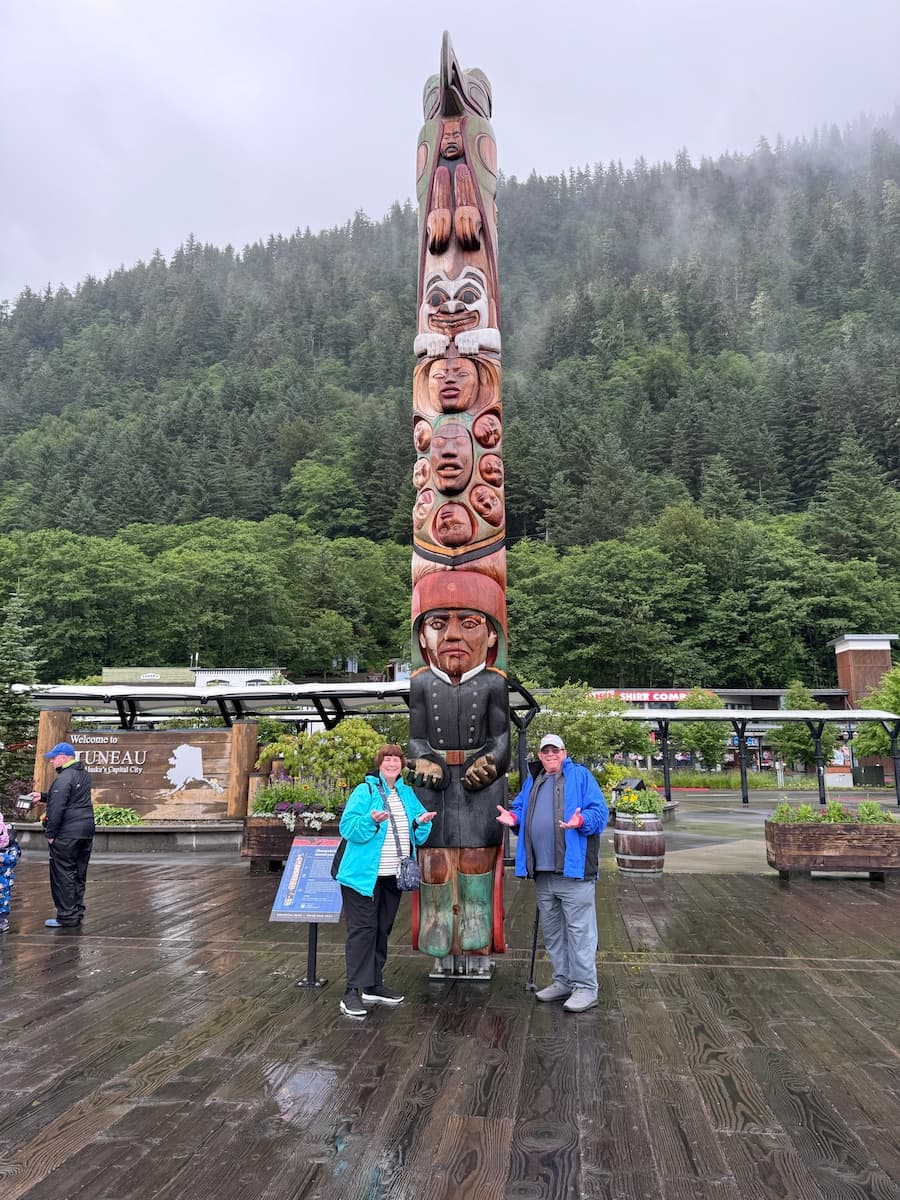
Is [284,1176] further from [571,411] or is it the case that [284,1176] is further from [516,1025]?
[571,411]

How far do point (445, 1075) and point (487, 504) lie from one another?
4.00 meters

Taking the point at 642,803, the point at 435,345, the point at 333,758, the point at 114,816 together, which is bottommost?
the point at 114,816

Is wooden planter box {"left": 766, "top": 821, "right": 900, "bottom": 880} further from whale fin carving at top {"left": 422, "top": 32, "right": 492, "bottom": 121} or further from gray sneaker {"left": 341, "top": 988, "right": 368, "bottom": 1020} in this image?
whale fin carving at top {"left": 422, "top": 32, "right": 492, "bottom": 121}

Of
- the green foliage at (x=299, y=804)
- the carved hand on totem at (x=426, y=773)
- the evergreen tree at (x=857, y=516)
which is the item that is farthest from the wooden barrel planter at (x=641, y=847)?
the evergreen tree at (x=857, y=516)

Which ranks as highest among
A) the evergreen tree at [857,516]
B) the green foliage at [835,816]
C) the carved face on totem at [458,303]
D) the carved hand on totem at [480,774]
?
the evergreen tree at [857,516]

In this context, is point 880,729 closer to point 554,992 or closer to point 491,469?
point 491,469

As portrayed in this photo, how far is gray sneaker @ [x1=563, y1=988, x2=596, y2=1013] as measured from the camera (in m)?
5.20

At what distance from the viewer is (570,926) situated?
5.45 meters

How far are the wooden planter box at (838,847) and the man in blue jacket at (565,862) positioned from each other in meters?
6.38

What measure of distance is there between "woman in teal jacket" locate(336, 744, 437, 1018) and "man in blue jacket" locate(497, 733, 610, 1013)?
73 cm

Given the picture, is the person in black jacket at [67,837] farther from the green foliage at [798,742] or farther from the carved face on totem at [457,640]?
the green foliage at [798,742]

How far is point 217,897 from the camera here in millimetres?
9469

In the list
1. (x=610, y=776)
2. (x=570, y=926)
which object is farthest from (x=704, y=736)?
(x=570, y=926)

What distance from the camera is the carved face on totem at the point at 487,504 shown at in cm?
666
